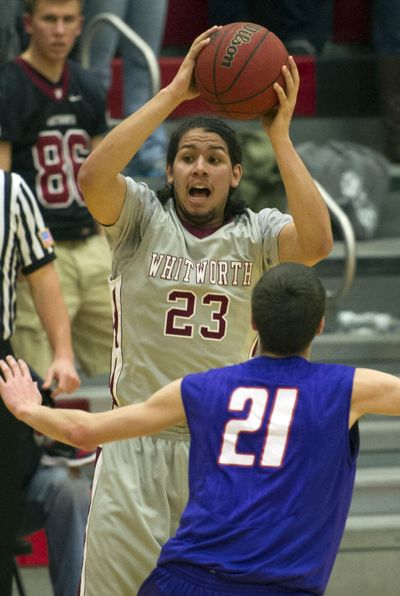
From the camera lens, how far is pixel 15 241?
16.9 ft

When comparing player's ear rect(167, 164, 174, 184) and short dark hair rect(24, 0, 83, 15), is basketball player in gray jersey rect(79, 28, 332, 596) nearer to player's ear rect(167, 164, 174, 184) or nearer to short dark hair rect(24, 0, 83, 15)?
player's ear rect(167, 164, 174, 184)

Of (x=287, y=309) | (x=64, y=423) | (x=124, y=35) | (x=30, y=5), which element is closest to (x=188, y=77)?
(x=287, y=309)

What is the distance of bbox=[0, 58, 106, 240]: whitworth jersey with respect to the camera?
233 inches

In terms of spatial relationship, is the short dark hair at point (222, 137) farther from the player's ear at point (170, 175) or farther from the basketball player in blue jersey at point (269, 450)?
the basketball player in blue jersey at point (269, 450)

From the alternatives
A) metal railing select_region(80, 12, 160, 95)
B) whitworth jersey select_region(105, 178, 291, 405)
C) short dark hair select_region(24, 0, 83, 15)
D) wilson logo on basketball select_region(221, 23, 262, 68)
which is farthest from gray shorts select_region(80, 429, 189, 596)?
metal railing select_region(80, 12, 160, 95)

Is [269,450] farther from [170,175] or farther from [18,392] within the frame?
[170,175]

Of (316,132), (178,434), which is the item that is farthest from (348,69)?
(178,434)

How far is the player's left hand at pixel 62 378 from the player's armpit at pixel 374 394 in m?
1.77

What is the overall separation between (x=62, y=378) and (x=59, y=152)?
1.42 m

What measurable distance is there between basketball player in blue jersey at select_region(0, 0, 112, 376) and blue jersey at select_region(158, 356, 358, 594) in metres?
2.74

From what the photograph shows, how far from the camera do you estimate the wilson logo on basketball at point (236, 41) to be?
417 centimetres

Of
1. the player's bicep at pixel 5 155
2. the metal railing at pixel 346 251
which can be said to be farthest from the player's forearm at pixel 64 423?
the metal railing at pixel 346 251

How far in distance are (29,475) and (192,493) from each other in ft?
6.03

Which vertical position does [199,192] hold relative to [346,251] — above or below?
above
